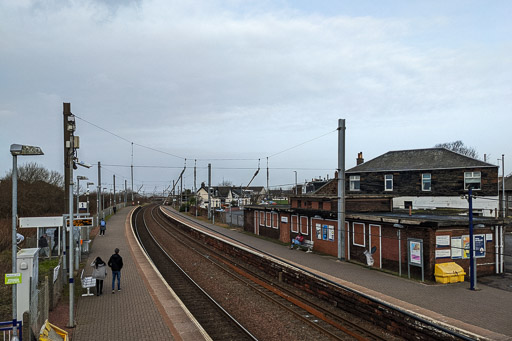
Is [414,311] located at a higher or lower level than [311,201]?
lower

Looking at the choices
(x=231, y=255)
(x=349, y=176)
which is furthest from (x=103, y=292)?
(x=349, y=176)

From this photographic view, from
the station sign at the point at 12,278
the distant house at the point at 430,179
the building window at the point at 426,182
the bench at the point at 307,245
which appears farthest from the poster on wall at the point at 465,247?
the station sign at the point at 12,278

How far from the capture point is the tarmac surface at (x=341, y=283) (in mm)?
10133

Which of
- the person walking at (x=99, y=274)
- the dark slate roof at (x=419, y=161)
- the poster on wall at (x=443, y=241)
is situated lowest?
the person walking at (x=99, y=274)

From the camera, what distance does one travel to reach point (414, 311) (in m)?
10.5

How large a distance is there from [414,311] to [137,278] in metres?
11.1

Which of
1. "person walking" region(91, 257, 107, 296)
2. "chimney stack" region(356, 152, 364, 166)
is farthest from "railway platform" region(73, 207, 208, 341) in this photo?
"chimney stack" region(356, 152, 364, 166)

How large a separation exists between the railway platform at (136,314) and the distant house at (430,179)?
68.0 ft

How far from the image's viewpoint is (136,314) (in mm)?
11656

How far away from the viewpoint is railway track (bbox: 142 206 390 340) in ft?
35.1

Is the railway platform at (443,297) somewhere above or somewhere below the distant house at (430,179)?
below

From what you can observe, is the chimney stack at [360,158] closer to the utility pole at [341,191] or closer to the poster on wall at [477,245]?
the utility pole at [341,191]

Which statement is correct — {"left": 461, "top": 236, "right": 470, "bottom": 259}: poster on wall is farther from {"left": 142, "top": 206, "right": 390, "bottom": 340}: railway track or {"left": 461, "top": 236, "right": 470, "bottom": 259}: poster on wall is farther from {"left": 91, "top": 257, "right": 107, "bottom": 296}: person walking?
{"left": 91, "top": 257, "right": 107, "bottom": 296}: person walking

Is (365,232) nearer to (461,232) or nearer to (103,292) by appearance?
(461,232)
